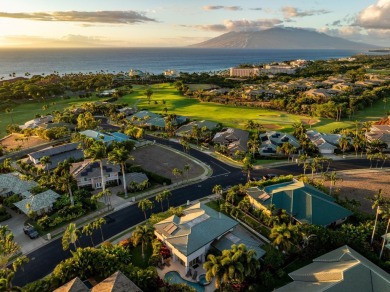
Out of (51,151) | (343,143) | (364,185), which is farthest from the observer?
(343,143)

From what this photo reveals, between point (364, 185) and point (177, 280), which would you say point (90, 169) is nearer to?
point (177, 280)

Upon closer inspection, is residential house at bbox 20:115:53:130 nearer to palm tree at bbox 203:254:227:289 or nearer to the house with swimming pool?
the house with swimming pool

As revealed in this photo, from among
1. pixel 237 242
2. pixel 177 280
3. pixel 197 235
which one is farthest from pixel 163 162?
pixel 177 280

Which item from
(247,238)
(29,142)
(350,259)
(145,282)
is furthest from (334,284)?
(29,142)

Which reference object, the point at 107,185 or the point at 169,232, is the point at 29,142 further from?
the point at 169,232

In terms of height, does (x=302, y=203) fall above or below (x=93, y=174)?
below

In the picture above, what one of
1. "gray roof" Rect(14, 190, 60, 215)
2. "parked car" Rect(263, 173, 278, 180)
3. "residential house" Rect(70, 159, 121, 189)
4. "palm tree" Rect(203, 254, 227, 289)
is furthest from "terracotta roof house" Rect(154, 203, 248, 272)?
"residential house" Rect(70, 159, 121, 189)
